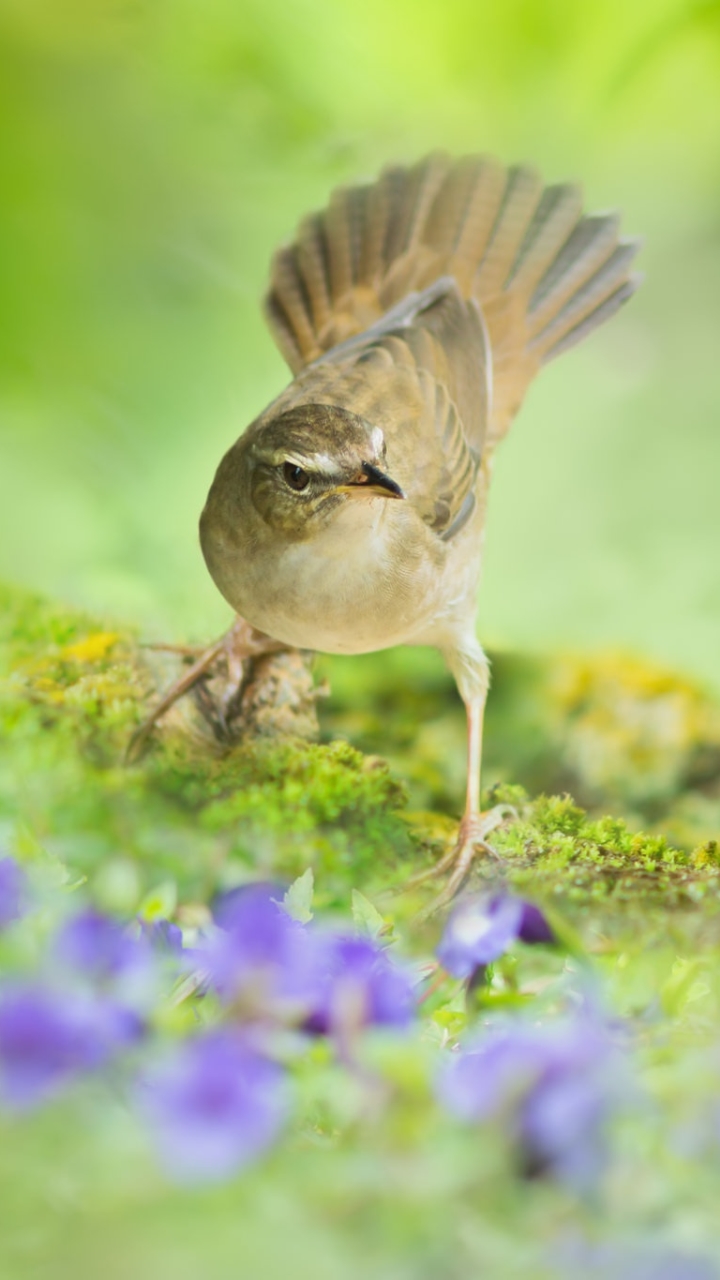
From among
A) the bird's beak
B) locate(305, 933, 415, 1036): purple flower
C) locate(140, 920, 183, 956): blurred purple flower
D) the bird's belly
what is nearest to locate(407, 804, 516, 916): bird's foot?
the bird's belly

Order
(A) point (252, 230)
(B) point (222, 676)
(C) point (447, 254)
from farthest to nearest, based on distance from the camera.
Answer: (A) point (252, 230) < (C) point (447, 254) < (B) point (222, 676)

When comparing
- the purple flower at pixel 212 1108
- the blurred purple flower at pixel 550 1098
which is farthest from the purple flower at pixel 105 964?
the blurred purple flower at pixel 550 1098

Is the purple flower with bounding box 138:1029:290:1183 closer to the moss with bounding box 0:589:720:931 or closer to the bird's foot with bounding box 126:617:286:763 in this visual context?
the moss with bounding box 0:589:720:931

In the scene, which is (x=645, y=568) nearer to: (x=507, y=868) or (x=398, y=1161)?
(x=507, y=868)

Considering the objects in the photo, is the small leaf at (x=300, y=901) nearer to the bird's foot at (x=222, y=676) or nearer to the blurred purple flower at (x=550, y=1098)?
the blurred purple flower at (x=550, y=1098)

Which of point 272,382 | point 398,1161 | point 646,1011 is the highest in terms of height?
point 272,382

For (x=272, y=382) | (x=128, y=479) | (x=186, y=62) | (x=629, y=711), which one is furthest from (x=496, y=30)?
(x=629, y=711)

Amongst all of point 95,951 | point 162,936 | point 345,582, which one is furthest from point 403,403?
point 95,951

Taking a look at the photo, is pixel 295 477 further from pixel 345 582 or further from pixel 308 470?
pixel 345 582
